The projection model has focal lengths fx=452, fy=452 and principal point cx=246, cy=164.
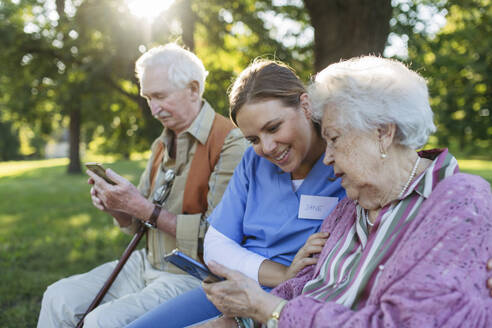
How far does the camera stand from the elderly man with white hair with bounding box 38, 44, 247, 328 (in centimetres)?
255

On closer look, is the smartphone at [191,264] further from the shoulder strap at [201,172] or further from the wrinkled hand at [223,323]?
the shoulder strap at [201,172]

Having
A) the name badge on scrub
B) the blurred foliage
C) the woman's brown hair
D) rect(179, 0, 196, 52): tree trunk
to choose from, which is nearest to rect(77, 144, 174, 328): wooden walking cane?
the woman's brown hair

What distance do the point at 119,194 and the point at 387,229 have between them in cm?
160

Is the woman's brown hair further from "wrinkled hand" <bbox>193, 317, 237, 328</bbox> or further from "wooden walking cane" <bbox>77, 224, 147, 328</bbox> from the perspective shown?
"wooden walking cane" <bbox>77, 224, 147, 328</bbox>

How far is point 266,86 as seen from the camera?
2021 millimetres

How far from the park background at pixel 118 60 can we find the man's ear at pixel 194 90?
50.8 inches

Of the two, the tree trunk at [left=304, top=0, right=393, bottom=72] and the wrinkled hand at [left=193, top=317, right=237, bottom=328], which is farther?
the tree trunk at [left=304, top=0, right=393, bottom=72]

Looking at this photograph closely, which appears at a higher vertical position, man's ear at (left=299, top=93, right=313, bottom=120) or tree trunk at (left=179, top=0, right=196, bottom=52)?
tree trunk at (left=179, top=0, right=196, bottom=52)

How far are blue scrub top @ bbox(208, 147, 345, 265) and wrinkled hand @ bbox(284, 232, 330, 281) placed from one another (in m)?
0.15

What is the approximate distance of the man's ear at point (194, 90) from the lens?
9.15ft

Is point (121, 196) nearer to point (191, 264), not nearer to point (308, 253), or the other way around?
point (191, 264)

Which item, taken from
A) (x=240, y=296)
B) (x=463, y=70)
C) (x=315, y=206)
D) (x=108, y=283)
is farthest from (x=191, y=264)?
(x=463, y=70)

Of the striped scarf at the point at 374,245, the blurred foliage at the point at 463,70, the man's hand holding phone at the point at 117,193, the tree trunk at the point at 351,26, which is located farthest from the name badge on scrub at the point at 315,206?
the blurred foliage at the point at 463,70

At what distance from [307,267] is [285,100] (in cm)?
74
